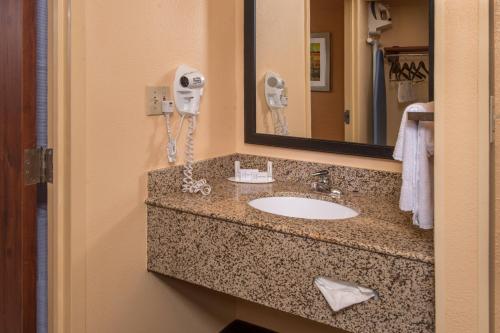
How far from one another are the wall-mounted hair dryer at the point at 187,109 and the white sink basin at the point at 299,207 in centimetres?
22

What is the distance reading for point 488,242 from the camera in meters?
0.95

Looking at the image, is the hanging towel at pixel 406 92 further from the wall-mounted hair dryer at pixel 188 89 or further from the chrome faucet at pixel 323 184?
the wall-mounted hair dryer at pixel 188 89

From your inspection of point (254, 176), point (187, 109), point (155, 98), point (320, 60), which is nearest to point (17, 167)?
point (155, 98)

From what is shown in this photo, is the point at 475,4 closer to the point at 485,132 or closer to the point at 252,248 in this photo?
the point at 485,132

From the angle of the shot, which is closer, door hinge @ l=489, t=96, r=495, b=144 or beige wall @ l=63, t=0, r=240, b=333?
door hinge @ l=489, t=96, r=495, b=144

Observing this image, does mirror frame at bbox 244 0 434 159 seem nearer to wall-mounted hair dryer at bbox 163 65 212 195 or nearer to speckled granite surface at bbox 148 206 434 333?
wall-mounted hair dryer at bbox 163 65 212 195

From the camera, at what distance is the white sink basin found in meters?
1.66

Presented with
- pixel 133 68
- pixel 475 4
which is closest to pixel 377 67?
pixel 475 4

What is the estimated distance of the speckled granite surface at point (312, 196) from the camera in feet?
3.92

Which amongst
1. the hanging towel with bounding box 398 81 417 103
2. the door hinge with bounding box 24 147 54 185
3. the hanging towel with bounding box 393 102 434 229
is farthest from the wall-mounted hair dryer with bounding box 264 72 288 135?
the door hinge with bounding box 24 147 54 185

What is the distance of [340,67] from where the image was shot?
5.94 feet

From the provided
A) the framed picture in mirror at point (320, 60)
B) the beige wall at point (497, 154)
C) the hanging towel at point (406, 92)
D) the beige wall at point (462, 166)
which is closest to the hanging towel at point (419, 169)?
the beige wall at point (462, 166)

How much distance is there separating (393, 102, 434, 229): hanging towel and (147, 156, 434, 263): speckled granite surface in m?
0.08

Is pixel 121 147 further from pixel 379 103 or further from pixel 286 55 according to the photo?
pixel 379 103
